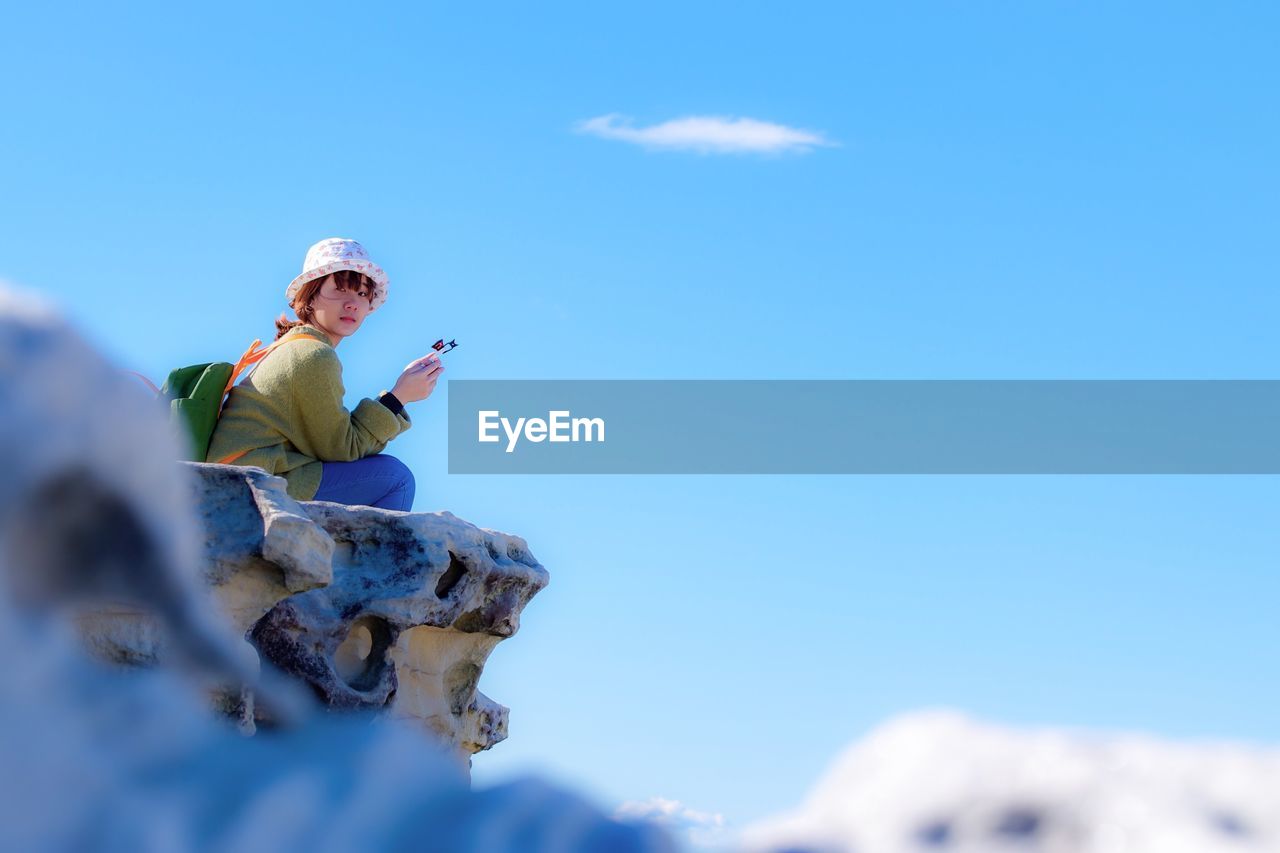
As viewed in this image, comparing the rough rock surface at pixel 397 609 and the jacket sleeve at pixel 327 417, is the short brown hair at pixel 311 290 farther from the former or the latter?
the rough rock surface at pixel 397 609

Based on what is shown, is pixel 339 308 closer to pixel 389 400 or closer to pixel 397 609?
pixel 389 400

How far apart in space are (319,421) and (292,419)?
95 millimetres

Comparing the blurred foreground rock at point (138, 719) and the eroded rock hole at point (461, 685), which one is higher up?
the eroded rock hole at point (461, 685)

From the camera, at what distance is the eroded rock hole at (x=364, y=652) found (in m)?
4.18

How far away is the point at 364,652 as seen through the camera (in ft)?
13.9

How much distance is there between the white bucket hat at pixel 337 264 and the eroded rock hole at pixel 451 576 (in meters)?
1.58

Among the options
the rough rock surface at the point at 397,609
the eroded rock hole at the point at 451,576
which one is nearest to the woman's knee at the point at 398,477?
the rough rock surface at the point at 397,609

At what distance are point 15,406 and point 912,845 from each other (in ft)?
2.53

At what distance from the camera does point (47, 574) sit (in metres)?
1.25

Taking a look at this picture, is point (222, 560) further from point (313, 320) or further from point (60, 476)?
point (313, 320)

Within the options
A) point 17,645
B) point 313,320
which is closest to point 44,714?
point 17,645

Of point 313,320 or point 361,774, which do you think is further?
point 313,320

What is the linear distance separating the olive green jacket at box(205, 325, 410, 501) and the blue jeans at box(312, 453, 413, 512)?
0.11 feet

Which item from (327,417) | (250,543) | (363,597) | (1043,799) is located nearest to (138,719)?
(1043,799)
